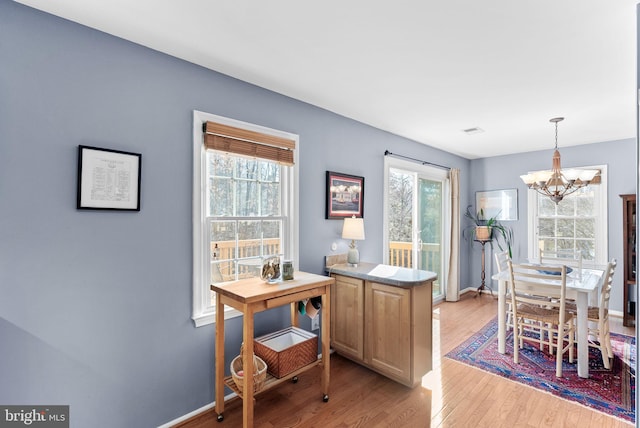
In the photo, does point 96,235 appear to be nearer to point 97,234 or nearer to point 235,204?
point 97,234

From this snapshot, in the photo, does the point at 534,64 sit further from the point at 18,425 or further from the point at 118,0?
the point at 18,425

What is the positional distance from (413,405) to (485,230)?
3.68m

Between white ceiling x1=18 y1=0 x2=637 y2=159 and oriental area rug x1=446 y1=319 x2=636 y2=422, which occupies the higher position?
white ceiling x1=18 y1=0 x2=637 y2=159

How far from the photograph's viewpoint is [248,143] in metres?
2.45

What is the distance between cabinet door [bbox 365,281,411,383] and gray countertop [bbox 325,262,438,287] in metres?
0.06

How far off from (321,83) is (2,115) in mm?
1952

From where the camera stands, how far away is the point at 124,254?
1.89m

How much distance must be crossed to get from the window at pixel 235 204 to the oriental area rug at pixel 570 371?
2091 millimetres

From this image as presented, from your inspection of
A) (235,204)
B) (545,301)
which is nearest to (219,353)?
(235,204)

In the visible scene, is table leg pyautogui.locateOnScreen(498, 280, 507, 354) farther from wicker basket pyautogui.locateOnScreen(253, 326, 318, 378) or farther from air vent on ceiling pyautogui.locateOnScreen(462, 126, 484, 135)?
wicker basket pyautogui.locateOnScreen(253, 326, 318, 378)

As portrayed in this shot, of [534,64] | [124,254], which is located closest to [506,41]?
[534,64]

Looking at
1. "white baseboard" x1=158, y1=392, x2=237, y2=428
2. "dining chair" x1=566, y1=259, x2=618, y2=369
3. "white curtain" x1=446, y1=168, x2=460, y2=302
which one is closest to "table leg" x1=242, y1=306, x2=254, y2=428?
"white baseboard" x1=158, y1=392, x2=237, y2=428

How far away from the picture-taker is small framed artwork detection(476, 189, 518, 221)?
5.15 meters

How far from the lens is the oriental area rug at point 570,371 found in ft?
7.65
